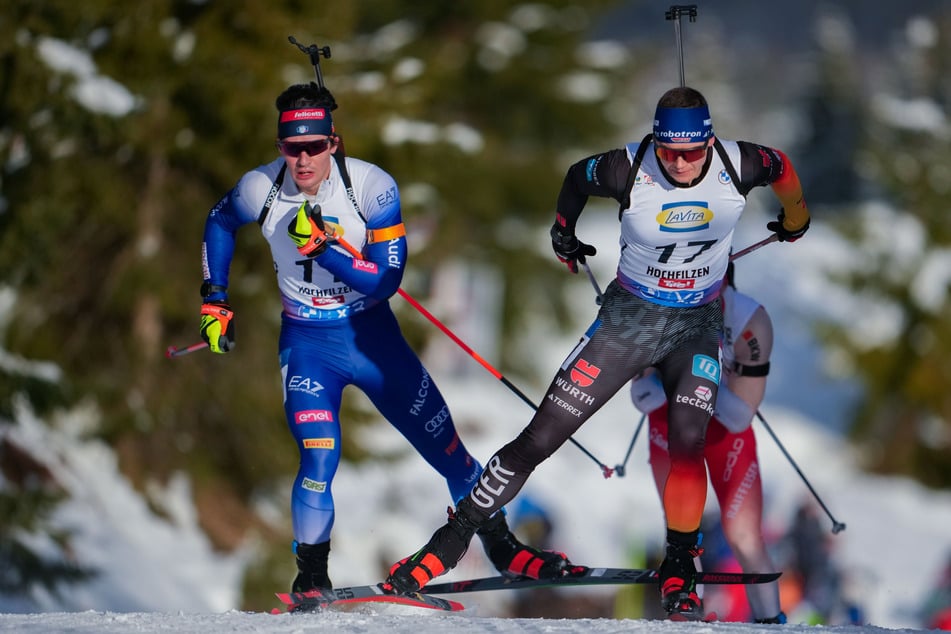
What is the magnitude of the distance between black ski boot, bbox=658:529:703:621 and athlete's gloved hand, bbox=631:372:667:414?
0.95 metres

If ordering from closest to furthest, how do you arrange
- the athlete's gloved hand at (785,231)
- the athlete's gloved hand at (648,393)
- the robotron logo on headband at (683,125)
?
1. the robotron logo on headband at (683,125)
2. the athlete's gloved hand at (785,231)
3. the athlete's gloved hand at (648,393)

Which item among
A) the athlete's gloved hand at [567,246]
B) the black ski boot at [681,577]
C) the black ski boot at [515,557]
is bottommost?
the black ski boot at [681,577]

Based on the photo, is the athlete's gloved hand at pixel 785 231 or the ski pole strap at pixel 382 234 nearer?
the ski pole strap at pixel 382 234

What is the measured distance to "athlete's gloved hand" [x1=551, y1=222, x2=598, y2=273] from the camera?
653 cm

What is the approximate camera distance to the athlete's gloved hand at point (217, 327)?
647 cm

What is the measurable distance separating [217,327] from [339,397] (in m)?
0.77

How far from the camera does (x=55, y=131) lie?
1166 cm

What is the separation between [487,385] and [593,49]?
7.35 metres

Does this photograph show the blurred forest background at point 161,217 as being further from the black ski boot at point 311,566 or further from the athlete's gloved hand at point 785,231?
the athlete's gloved hand at point 785,231

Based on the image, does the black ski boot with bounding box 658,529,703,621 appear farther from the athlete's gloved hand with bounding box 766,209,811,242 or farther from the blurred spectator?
the blurred spectator

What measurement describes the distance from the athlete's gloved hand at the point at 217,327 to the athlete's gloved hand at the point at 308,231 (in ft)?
2.27

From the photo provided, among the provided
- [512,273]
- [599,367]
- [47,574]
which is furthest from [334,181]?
[512,273]

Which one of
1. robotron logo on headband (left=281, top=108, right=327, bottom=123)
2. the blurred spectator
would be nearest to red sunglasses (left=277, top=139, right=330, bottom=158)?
robotron logo on headband (left=281, top=108, right=327, bottom=123)

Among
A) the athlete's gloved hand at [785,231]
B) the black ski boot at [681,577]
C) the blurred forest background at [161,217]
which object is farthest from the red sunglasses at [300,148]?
the blurred forest background at [161,217]
